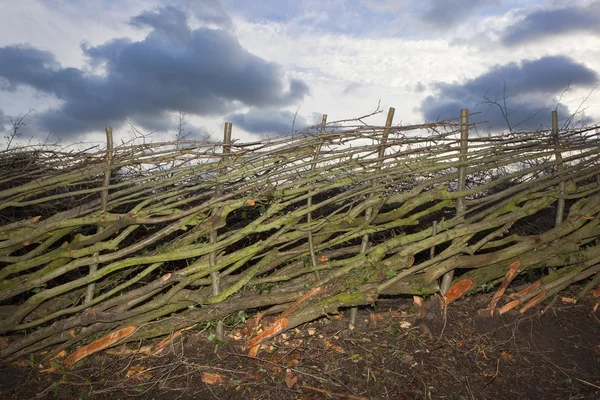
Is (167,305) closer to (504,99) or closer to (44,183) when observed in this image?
(44,183)

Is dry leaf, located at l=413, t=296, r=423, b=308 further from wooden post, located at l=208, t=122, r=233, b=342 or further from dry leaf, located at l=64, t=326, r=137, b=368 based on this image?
dry leaf, located at l=64, t=326, r=137, b=368

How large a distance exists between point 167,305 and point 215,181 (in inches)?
47.8

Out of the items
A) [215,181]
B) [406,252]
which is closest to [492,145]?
[406,252]

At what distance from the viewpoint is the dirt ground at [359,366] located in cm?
372

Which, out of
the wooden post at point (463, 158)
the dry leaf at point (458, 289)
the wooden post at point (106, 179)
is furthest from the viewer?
the dry leaf at point (458, 289)

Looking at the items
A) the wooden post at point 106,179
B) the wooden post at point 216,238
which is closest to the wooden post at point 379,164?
the wooden post at point 216,238

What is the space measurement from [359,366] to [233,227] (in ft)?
5.61

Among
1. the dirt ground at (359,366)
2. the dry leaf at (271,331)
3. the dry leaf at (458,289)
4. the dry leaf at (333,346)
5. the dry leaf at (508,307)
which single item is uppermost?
the dry leaf at (458,289)

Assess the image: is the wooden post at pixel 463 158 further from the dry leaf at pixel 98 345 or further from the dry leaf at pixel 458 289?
the dry leaf at pixel 98 345

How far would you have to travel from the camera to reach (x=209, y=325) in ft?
13.9

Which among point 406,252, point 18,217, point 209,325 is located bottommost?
point 209,325

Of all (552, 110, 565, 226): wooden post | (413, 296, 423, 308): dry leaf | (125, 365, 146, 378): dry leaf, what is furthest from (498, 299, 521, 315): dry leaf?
(125, 365, 146, 378): dry leaf

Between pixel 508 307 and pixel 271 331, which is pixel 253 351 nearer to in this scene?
pixel 271 331

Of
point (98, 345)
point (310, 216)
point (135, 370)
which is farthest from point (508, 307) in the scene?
point (98, 345)
